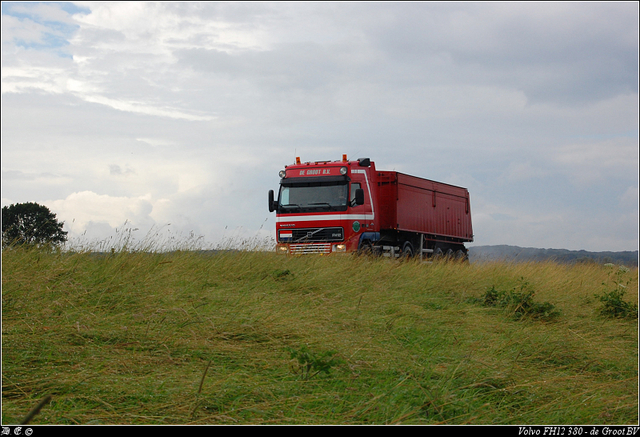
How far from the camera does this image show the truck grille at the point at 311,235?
15039 millimetres

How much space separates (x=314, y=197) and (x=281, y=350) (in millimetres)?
10175

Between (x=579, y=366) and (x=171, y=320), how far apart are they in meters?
5.06

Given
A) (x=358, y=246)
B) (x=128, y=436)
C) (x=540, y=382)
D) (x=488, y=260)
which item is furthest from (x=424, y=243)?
(x=128, y=436)

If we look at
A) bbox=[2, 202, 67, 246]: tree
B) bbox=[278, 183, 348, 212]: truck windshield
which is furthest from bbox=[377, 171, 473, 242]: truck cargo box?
bbox=[2, 202, 67, 246]: tree

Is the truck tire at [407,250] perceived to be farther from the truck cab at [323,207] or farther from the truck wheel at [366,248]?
the truck cab at [323,207]

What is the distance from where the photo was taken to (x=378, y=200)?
17.4 meters

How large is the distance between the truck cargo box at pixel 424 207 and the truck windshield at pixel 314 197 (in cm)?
283

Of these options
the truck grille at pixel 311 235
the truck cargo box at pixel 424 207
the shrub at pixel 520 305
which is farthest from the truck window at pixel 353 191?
the shrub at pixel 520 305

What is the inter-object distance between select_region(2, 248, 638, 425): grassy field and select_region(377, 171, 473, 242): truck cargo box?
7539 millimetres

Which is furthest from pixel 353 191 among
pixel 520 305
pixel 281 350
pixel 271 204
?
pixel 281 350

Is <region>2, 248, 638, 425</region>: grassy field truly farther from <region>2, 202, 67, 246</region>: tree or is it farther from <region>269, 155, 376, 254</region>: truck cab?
<region>269, 155, 376, 254</region>: truck cab

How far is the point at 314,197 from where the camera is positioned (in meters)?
15.4

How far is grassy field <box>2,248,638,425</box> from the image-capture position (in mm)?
4008

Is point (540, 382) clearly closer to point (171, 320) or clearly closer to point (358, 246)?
point (171, 320)
